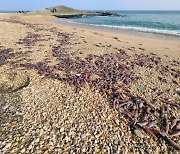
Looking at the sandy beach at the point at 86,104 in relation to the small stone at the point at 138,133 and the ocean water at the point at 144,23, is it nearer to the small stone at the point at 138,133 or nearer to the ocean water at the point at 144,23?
the small stone at the point at 138,133

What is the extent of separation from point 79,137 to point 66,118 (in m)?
0.87

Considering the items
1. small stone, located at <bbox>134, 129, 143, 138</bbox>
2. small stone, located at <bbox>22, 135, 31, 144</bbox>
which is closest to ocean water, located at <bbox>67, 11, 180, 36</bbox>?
small stone, located at <bbox>134, 129, 143, 138</bbox>

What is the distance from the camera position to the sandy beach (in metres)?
4.43

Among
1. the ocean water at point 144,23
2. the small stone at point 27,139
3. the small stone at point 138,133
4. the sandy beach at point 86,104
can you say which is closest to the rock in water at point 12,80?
the sandy beach at point 86,104

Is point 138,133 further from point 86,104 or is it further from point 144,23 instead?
point 144,23

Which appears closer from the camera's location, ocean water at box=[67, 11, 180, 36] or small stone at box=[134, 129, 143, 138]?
small stone at box=[134, 129, 143, 138]

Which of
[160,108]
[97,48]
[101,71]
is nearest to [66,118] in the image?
[160,108]

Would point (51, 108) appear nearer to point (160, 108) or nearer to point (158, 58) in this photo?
point (160, 108)

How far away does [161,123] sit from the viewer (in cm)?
540

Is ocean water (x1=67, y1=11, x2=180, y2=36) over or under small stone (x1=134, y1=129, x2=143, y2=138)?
under

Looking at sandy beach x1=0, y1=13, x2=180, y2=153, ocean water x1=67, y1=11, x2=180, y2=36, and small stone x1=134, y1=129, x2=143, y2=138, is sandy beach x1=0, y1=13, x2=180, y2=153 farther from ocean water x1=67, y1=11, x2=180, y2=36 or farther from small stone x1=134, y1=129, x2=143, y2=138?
ocean water x1=67, y1=11, x2=180, y2=36

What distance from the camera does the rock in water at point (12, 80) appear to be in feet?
22.0

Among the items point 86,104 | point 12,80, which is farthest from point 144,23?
point 86,104

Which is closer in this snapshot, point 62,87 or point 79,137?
point 79,137
